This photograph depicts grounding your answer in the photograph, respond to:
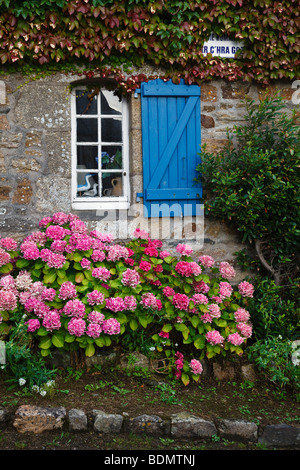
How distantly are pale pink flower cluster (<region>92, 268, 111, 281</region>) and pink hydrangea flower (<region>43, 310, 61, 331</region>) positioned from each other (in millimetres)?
465

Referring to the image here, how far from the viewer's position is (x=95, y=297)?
3697mm

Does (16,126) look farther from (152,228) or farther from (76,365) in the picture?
(76,365)

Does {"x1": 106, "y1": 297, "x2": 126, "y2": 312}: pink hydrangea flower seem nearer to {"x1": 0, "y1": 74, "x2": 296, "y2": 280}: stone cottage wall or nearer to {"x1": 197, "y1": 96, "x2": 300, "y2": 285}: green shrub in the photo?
{"x1": 0, "y1": 74, "x2": 296, "y2": 280}: stone cottage wall

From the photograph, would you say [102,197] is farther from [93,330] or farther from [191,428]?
[191,428]

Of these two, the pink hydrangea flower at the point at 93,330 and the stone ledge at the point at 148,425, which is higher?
the pink hydrangea flower at the point at 93,330

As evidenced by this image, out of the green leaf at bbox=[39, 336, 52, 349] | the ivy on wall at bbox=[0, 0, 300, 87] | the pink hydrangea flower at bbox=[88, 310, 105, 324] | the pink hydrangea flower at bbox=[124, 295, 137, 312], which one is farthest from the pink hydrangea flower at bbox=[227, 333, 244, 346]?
the ivy on wall at bbox=[0, 0, 300, 87]

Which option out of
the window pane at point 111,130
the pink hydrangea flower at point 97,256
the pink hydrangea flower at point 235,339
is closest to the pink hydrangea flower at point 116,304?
the pink hydrangea flower at point 97,256

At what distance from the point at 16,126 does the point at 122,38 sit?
1.42 meters

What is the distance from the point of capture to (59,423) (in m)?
3.18

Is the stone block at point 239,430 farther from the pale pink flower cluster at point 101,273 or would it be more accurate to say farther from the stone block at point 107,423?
the pale pink flower cluster at point 101,273

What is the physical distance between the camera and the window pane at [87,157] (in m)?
5.09

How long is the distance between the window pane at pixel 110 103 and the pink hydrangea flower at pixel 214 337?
2.67 metres

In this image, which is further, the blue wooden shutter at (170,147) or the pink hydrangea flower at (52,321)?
the blue wooden shutter at (170,147)

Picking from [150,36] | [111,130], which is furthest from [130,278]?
[150,36]
